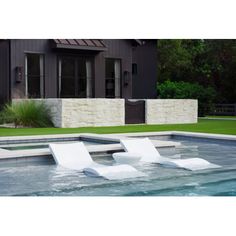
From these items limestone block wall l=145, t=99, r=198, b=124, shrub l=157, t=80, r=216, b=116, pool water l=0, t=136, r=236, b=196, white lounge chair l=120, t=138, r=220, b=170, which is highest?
shrub l=157, t=80, r=216, b=116

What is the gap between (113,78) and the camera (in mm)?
22578

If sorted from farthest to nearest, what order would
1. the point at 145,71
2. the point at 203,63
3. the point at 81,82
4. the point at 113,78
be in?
the point at 203,63 → the point at 145,71 → the point at 113,78 → the point at 81,82

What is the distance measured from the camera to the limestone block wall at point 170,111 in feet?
66.1

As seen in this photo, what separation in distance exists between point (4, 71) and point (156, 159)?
1185 centimetres

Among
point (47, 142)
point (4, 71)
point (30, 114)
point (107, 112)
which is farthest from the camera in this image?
point (4, 71)

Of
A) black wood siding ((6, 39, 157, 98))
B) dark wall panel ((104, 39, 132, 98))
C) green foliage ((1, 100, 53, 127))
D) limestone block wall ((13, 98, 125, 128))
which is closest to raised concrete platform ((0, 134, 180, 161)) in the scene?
limestone block wall ((13, 98, 125, 128))

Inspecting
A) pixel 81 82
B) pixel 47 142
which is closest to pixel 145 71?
pixel 81 82

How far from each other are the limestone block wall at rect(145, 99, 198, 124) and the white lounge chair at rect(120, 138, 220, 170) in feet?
31.4

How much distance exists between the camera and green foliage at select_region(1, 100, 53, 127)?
17.2 meters

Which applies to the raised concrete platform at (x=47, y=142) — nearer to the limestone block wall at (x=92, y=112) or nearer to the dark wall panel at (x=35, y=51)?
the limestone block wall at (x=92, y=112)

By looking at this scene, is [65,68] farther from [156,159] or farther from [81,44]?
[156,159]

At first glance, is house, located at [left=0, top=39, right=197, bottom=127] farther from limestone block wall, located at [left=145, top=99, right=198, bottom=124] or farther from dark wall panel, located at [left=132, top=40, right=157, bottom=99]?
dark wall panel, located at [left=132, top=40, right=157, bottom=99]

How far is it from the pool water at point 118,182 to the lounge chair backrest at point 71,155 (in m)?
0.21
